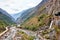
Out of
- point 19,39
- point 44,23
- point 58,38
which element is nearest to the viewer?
point 58,38

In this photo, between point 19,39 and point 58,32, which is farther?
point 19,39

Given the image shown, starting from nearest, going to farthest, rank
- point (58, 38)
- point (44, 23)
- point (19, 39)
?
1. point (58, 38)
2. point (19, 39)
3. point (44, 23)

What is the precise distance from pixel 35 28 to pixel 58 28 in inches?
1827

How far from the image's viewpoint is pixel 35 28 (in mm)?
85125

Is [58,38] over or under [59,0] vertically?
under

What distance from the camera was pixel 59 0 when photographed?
85062mm

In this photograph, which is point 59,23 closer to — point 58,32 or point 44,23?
point 58,32

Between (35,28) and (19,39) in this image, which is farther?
(35,28)

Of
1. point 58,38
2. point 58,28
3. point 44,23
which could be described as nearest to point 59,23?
point 58,28

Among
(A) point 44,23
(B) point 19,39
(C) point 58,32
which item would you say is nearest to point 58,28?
(C) point 58,32

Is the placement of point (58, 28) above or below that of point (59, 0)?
below

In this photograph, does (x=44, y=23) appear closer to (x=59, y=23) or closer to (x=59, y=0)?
(x=59, y=0)

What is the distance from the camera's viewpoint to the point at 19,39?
1585 inches

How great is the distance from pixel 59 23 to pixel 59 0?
4466 centimetres
